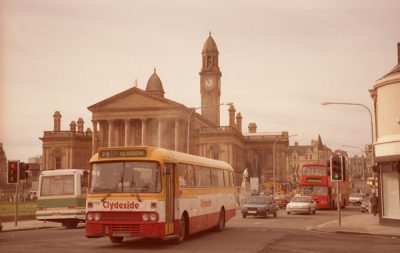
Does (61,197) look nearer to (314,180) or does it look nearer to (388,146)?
(388,146)

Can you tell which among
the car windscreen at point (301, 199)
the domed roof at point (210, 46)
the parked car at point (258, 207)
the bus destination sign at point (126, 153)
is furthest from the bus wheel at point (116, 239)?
the domed roof at point (210, 46)

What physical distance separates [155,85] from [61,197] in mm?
80553

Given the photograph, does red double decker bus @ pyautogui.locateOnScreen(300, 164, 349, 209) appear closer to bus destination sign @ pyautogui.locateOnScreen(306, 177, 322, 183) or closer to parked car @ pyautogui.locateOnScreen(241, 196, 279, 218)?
bus destination sign @ pyautogui.locateOnScreen(306, 177, 322, 183)

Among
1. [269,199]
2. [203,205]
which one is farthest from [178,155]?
[269,199]

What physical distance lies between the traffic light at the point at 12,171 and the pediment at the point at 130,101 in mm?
61531

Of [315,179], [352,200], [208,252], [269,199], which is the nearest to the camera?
[208,252]

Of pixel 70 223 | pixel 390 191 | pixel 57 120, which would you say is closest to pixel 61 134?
pixel 57 120

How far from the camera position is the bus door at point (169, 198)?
16172mm

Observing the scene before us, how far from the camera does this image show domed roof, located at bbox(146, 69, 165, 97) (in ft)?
345

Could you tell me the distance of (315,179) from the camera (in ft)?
154

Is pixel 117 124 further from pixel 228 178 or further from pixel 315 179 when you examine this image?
pixel 228 178

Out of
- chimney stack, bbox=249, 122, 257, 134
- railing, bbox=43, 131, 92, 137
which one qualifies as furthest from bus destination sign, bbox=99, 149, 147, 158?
chimney stack, bbox=249, 122, 257, 134

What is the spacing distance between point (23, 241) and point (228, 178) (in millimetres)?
9981

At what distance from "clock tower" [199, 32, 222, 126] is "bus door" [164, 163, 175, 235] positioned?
86954 millimetres
